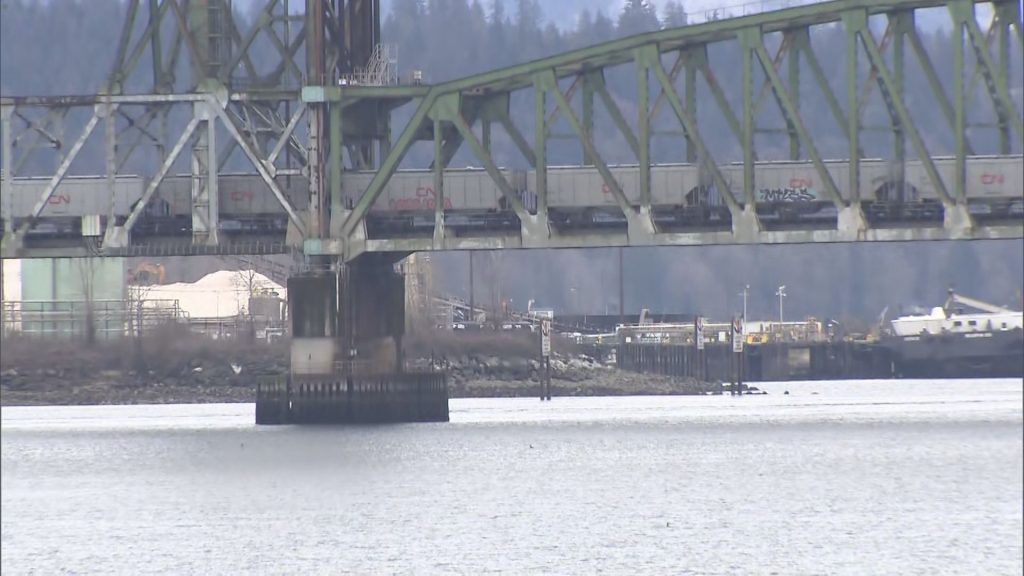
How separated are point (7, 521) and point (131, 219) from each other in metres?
43.4

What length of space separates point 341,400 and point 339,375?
1.49 meters

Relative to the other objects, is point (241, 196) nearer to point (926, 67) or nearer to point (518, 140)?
point (518, 140)

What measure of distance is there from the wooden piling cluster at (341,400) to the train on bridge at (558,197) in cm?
866

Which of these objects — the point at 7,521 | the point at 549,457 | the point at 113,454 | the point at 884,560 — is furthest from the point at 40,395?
the point at 884,560

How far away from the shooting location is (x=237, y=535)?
2773 inches

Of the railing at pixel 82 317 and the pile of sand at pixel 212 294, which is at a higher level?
the pile of sand at pixel 212 294

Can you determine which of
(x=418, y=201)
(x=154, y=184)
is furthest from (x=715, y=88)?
(x=154, y=184)

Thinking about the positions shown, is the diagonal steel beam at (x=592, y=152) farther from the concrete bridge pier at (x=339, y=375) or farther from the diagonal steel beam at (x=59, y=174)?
the diagonal steel beam at (x=59, y=174)

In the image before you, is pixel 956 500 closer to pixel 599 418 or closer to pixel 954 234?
pixel 954 234

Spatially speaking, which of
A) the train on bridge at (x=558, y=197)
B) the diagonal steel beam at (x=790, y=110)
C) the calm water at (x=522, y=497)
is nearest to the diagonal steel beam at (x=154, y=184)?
the train on bridge at (x=558, y=197)

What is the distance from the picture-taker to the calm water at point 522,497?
65000 mm

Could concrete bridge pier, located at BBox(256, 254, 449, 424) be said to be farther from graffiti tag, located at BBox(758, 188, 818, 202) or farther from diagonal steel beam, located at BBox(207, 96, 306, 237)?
graffiti tag, located at BBox(758, 188, 818, 202)

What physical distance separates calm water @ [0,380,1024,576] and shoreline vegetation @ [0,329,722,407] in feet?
75.2

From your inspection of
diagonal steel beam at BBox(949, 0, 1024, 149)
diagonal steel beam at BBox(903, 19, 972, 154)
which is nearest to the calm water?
diagonal steel beam at BBox(949, 0, 1024, 149)
